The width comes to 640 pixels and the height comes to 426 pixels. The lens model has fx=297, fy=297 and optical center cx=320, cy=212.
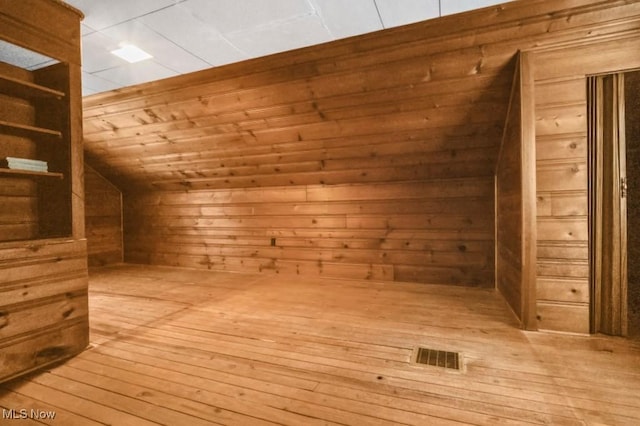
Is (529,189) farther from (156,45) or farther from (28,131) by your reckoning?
(28,131)

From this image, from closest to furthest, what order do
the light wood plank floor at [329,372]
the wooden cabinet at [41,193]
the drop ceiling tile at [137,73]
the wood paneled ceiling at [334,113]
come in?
the light wood plank floor at [329,372]
the wooden cabinet at [41,193]
the wood paneled ceiling at [334,113]
the drop ceiling tile at [137,73]

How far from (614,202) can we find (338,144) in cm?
256

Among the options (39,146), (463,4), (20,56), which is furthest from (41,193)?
(463,4)

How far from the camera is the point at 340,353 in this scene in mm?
2027

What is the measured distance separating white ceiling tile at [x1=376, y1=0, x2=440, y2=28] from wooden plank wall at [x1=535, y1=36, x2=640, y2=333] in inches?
38.0

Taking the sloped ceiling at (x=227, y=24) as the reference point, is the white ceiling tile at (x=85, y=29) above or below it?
above

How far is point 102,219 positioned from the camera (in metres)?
5.59

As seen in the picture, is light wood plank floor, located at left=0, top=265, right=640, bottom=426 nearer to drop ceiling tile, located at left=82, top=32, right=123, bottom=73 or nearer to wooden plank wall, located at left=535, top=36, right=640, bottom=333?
wooden plank wall, located at left=535, top=36, right=640, bottom=333

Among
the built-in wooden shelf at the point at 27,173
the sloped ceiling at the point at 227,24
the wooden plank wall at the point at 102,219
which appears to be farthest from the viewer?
the wooden plank wall at the point at 102,219

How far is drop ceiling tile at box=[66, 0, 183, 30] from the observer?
2.02 metres

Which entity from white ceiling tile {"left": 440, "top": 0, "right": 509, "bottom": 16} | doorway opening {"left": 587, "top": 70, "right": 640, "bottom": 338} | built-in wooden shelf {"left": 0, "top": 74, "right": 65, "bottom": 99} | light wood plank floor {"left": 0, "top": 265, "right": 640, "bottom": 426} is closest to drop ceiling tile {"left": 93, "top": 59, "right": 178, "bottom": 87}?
built-in wooden shelf {"left": 0, "top": 74, "right": 65, "bottom": 99}

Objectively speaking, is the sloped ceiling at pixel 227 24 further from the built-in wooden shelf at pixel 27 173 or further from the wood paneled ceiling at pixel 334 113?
the built-in wooden shelf at pixel 27 173

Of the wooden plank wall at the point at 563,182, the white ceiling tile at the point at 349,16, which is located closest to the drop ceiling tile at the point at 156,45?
the white ceiling tile at the point at 349,16

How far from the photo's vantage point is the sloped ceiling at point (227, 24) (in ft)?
6.71
